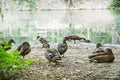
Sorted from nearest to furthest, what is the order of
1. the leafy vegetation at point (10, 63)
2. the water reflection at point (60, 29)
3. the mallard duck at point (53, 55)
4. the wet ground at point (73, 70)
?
the leafy vegetation at point (10, 63), the wet ground at point (73, 70), the mallard duck at point (53, 55), the water reflection at point (60, 29)

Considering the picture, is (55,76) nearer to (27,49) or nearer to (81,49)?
(27,49)

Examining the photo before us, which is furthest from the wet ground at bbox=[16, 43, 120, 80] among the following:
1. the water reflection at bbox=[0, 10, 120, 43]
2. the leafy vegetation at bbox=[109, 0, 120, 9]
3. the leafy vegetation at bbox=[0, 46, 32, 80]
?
the leafy vegetation at bbox=[109, 0, 120, 9]

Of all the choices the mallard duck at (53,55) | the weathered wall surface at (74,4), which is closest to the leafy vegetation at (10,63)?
the mallard duck at (53,55)

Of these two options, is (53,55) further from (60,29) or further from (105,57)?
(60,29)

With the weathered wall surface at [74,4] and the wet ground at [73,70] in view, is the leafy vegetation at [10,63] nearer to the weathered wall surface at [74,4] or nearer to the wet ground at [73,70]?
the wet ground at [73,70]

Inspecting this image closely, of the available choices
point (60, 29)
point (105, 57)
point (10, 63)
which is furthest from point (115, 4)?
point (10, 63)

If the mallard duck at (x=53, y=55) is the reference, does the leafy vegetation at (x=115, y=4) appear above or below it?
above

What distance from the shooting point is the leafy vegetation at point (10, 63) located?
5520mm

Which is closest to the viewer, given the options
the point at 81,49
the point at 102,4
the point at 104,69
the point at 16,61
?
the point at 16,61

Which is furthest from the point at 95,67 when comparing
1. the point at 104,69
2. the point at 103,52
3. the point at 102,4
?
the point at 102,4

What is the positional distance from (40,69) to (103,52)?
1.65 metres

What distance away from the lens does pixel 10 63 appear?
18.5 feet

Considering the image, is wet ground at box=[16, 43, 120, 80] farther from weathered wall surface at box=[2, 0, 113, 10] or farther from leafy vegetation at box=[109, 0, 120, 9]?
weathered wall surface at box=[2, 0, 113, 10]

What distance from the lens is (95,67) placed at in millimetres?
7203
